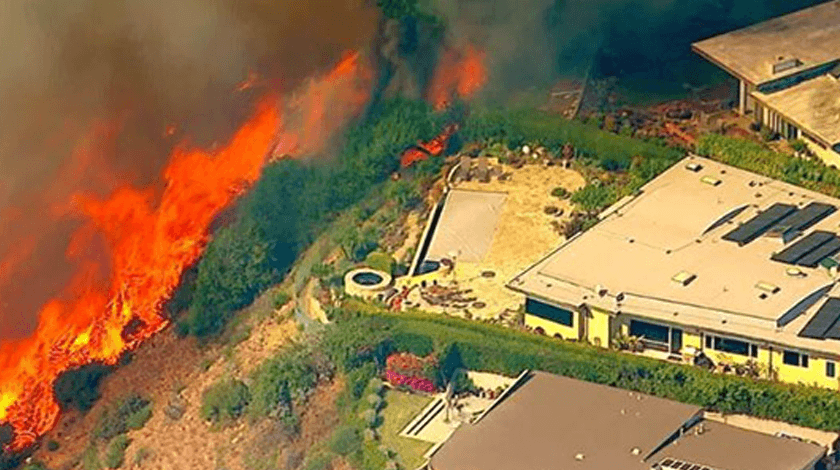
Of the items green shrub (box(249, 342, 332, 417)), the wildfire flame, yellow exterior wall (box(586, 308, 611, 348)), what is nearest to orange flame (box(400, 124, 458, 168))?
the wildfire flame

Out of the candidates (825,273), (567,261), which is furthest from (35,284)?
(825,273)

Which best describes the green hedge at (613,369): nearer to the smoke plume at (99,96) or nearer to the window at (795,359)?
the window at (795,359)

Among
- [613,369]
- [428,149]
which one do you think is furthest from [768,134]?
[613,369]

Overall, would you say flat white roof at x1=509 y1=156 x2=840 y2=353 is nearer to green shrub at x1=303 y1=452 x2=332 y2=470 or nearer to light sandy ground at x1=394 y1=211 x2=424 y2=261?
light sandy ground at x1=394 y1=211 x2=424 y2=261

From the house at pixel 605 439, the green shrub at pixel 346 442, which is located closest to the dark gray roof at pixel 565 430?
the house at pixel 605 439

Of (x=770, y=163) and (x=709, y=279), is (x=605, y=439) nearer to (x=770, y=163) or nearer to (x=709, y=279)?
(x=709, y=279)

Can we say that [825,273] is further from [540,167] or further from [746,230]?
[540,167]
